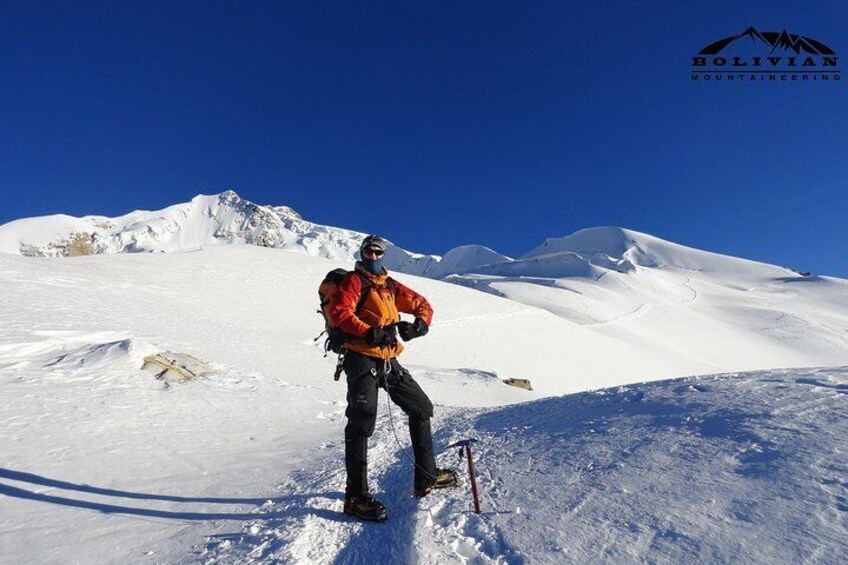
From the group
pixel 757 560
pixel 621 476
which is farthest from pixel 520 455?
pixel 757 560

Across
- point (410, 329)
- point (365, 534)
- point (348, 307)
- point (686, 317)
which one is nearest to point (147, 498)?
point (365, 534)

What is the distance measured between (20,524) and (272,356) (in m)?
11.9

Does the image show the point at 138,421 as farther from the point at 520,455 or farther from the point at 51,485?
the point at 520,455

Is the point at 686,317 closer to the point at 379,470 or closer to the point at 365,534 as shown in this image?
the point at 379,470

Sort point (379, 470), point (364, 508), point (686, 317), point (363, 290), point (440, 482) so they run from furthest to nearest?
1. point (686, 317)
2. point (379, 470)
3. point (363, 290)
4. point (440, 482)
5. point (364, 508)

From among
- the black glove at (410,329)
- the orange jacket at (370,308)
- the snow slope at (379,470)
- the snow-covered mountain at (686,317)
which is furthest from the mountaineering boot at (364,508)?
the snow-covered mountain at (686,317)

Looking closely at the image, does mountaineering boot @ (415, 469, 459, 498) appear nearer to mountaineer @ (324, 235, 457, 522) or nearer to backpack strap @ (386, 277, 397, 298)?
mountaineer @ (324, 235, 457, 522)

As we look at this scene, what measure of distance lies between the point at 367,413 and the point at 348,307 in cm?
98

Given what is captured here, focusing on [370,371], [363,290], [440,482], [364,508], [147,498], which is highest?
[363,290]

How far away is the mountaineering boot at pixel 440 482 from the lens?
409cm

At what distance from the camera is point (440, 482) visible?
414 centimetres

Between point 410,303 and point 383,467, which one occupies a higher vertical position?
point 410,303

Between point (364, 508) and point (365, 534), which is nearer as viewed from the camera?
point (365, 534)

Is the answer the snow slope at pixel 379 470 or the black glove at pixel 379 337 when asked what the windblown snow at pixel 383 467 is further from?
the black glove at pixel 379 337
